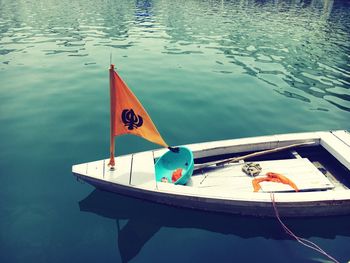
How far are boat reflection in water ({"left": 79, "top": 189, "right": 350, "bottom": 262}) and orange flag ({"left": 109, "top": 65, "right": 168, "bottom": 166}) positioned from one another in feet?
8.25

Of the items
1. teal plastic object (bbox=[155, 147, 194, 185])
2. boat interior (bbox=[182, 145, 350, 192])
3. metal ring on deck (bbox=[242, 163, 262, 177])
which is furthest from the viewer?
teal plastic object (bbox=[155, 147, 194, 185])

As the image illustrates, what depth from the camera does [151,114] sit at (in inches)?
609

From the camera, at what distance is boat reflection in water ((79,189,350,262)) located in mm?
8773

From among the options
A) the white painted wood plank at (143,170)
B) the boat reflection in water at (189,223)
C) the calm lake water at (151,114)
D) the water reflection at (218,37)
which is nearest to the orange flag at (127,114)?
the white painted wood plank at (143,170)

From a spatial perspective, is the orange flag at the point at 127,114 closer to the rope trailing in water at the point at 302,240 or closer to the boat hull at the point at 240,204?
the boat hull at the point at 240,204

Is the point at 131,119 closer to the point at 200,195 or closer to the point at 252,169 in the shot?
the point at 200,195

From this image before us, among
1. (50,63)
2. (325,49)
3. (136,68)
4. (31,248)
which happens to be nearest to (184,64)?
(136,68)

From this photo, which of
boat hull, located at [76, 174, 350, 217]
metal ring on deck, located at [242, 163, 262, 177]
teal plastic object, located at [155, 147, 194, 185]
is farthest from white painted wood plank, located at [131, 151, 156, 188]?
metal ring on deck, located at [242, 163, 262, 177]

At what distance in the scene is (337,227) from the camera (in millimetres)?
9094

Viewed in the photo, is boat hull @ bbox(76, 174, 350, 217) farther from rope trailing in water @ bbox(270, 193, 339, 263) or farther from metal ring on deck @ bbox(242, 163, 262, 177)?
metal ring on deck @ bbox(242, 163, 262, 177)

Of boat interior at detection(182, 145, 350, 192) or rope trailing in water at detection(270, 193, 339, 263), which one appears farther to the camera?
boat interior at detection(182, 145, 350, 192)

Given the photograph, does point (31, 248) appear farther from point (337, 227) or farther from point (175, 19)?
point (175, 19)

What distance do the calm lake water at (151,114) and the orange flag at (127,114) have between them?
A: 2.62 metres

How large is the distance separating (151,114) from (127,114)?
676 centimetres
